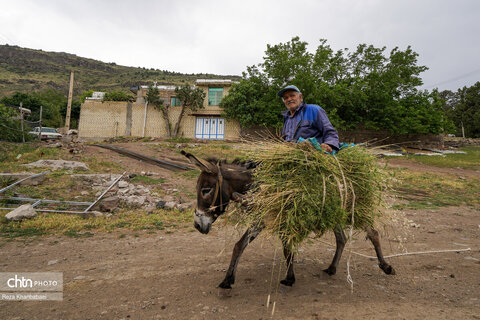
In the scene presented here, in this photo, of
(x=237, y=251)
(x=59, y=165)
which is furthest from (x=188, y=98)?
(x=237, y=251)

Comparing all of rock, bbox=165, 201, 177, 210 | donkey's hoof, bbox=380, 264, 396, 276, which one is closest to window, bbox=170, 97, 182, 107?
rock, bbox=165, 201, 177, 210

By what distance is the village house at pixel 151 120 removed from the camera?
1001 inches

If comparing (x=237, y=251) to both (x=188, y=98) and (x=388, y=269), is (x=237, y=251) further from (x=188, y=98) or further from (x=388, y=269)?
(x=188, y=98)

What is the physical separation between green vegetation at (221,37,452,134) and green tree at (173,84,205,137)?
8.95 ft

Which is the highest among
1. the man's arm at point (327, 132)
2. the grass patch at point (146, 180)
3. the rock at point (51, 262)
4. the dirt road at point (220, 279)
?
the man's arm at point (327, 132)

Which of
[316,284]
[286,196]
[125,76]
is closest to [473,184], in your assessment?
[316,284]

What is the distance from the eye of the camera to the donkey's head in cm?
275

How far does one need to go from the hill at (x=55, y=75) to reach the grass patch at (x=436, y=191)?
57.2 metres

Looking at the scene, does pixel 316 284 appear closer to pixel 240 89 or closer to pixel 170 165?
pixel 170 165

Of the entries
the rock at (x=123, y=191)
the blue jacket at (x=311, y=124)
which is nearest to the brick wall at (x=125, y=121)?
the rock at (x=123, y=191)

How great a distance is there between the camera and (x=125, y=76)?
72.4 meters

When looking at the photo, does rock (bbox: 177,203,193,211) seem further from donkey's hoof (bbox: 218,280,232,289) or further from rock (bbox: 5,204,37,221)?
donkey's hoof (bbox: 218,280,232,289)

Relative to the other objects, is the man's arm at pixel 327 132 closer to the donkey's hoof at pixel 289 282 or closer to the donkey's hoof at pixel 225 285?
the donkey's hoof at pixel 289 282

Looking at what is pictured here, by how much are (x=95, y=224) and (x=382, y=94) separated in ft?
82.9
